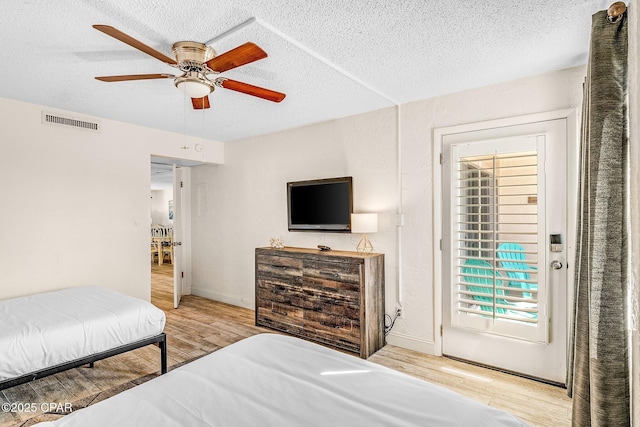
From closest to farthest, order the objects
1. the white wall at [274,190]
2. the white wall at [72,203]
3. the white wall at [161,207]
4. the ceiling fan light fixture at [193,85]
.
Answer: the ceiling fan light fixture at [193,85], the white wall at [72,203], the white wall at [274,190], the white wall at [161,207]

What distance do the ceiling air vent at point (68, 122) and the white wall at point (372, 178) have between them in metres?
1.81

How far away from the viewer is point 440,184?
10.7 feet

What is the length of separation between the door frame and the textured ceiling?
0.35 meters

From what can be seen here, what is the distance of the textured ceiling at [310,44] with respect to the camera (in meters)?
1.86

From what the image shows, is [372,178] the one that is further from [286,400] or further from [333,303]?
[286,400]

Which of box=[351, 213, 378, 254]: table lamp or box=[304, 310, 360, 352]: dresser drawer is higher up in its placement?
box=[351, 213, 378, 254]: table lamp

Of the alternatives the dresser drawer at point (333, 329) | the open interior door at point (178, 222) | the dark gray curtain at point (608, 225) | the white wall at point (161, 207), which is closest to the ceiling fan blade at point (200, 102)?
the dresser drawer at point (333, 329)

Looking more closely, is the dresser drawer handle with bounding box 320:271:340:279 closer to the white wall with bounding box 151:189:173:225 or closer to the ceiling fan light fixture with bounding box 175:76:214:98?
the ceiling fan light fixture with bounding box 175:76:214:98

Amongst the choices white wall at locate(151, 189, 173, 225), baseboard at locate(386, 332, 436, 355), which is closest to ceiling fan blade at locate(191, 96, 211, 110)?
baseboard at locate(386, 332, 436, 355)

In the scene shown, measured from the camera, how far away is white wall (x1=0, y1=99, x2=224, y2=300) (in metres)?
3.37

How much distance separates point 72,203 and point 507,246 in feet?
14.5

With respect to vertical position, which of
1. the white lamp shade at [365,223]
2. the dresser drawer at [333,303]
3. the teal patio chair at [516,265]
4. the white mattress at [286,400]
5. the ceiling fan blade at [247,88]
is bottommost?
the dresser drawer at [333,303]

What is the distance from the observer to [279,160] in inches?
181

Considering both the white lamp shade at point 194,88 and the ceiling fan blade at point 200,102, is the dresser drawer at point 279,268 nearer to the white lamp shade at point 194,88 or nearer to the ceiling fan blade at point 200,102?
the ceiling fan blade at point 200,102
